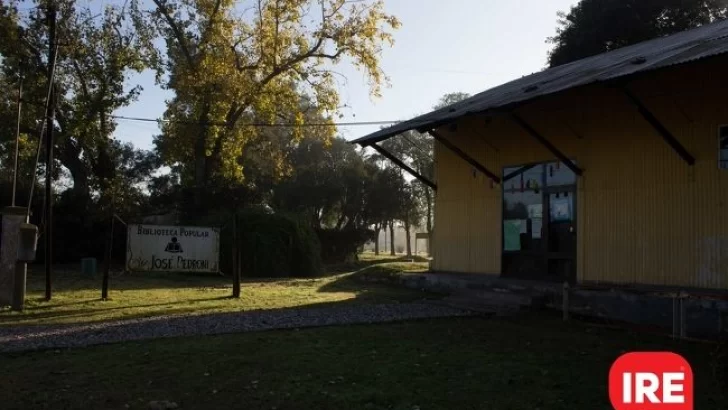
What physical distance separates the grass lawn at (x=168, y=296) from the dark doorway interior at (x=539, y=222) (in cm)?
272

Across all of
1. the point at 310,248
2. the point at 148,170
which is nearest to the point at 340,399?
the point at 310,248

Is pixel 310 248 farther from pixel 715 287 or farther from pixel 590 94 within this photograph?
pixel 715 287

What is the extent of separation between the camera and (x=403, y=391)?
20.5 feet

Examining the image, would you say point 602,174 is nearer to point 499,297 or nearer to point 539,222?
point 539,222

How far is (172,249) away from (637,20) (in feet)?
77.1

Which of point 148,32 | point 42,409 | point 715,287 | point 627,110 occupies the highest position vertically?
point 148,32

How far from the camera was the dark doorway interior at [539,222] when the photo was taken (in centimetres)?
1467

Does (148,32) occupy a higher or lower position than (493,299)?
higher

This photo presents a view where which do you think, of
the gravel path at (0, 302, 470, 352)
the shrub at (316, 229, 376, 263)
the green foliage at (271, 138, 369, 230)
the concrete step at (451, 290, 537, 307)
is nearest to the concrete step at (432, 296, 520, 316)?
the concrete step at (451, 290, 537, 307)

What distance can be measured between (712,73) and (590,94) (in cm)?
270

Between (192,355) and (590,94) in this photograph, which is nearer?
(192,355)

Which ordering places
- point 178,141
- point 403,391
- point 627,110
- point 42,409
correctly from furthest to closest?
1. point 178,141
2. point 627,110
3. point 403,391
4. point 42,409

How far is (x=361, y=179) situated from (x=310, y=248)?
1637 cm

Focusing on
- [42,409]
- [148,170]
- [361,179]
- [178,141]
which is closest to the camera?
[42,409]
